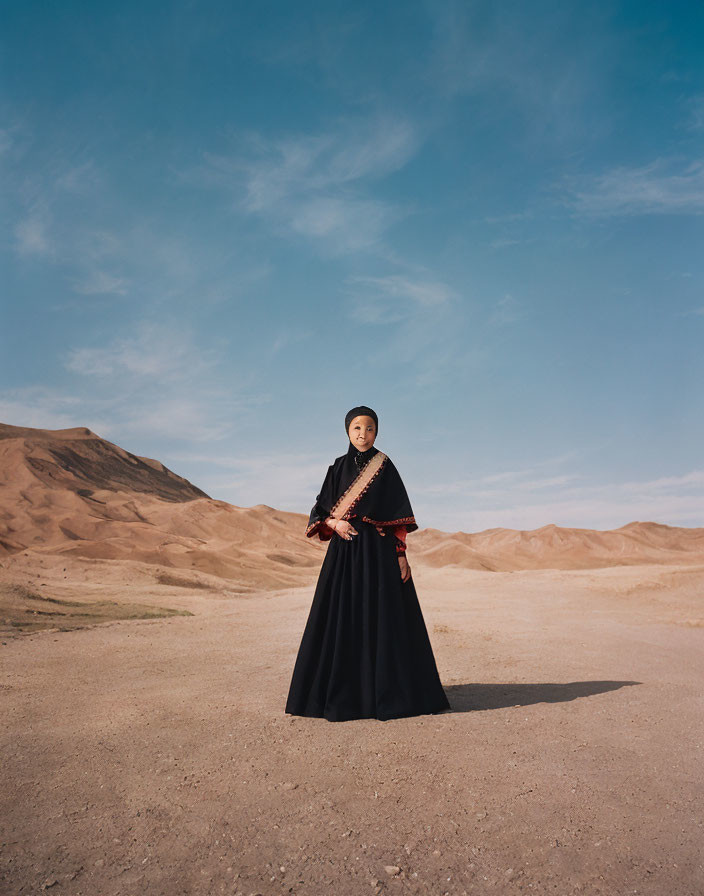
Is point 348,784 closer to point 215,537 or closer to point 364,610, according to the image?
point 364,610

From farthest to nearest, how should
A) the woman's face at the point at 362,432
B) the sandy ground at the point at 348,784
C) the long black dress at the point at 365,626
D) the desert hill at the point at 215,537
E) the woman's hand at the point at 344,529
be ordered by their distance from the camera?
the desert hill at the point at 215,537 < the woman's face at the point at 362,432 < the woman's hand at the point at 344,529 < the long black dress at the point at 365,626 < the sandy ground at the point at 348,784

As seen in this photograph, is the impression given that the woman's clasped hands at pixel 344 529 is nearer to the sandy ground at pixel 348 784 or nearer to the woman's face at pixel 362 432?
the woman's face at pixel 362 432

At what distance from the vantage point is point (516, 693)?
5.77 metres

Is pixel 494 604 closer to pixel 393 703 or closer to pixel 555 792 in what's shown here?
pixel 393 703

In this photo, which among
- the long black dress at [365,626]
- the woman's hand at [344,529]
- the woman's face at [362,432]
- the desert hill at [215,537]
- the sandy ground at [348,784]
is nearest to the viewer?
the sandy ground at [348,784]

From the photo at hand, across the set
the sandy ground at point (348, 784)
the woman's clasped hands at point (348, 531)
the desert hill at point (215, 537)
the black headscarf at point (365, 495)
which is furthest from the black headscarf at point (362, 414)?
the desert hill at point (215, 537)

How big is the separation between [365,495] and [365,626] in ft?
3.49

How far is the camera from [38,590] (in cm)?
1474

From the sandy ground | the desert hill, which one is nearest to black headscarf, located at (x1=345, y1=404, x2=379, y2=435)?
the sandy ground

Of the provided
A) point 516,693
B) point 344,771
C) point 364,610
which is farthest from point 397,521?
point 516,693

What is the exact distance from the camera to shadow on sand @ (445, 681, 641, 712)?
532cm

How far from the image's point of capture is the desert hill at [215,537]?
23.1m

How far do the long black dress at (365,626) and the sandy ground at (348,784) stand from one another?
0.21m

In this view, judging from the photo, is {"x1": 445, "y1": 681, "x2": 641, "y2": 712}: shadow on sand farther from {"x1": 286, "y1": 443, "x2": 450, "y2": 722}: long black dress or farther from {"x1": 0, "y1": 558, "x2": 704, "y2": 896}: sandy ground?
{"x1": 286, "y1": 443, "x2": 450, "y2": 722}: long black dress
